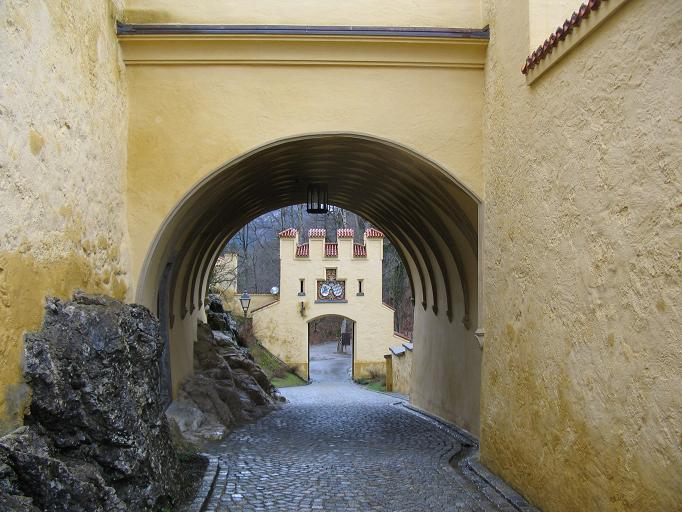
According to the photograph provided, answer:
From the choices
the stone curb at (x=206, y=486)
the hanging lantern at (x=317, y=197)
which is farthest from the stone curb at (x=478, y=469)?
the hanging lantern at (x=317, y=197)

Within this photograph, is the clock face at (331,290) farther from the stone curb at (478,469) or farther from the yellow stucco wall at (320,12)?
the yellow stucco wall at (320,12)

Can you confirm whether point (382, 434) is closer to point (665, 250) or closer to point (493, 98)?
point (493, 98)

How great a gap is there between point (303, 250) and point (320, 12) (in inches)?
793

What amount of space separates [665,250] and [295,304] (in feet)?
76.1

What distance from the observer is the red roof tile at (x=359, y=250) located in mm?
26409

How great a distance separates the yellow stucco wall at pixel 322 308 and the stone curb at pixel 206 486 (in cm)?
1876

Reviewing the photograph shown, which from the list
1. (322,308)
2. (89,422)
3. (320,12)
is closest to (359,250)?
(322,308)

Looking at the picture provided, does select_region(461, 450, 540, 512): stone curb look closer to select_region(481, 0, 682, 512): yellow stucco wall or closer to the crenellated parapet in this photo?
select_region(481, 0, 682, 512): yellow stucco wall

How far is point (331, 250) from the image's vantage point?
26734 millimetres

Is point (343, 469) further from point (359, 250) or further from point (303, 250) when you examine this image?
point (303, 250)

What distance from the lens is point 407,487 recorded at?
20.1ft

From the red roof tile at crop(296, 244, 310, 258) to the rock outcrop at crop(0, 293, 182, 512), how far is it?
21338 mm

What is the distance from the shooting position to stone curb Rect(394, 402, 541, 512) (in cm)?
528

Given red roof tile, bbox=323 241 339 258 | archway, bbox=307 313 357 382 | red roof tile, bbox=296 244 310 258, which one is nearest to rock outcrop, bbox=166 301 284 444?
red roof tile, bbox=296 244 310 258
